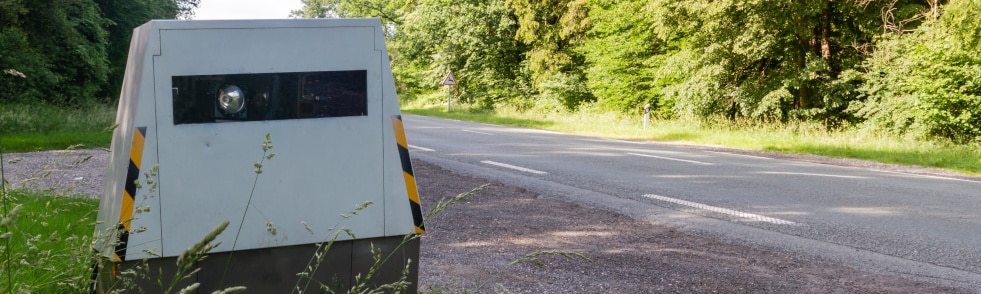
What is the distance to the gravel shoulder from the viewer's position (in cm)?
479

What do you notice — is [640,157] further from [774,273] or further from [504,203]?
[774,273]

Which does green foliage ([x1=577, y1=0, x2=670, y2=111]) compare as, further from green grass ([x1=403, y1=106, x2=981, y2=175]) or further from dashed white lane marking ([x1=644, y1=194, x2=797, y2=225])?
dashed white lane marking ([x1=644, y1=194, x2=797, y2=225])

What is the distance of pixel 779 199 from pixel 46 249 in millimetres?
7041

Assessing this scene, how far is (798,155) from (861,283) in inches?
432

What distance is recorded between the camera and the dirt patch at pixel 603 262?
480cm

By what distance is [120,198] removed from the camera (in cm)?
297

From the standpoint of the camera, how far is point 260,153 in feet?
10.1

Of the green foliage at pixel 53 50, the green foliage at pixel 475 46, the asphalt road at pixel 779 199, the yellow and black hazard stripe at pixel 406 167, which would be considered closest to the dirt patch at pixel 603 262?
the asphalt road at pixel 779 199

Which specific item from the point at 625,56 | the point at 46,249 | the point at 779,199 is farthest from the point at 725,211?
the point at 625,56

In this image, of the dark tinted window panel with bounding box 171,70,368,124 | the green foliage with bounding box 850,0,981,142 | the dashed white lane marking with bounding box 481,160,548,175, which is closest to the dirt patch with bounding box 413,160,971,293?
the dark tinted window panel with bounding box 171,70,368,124

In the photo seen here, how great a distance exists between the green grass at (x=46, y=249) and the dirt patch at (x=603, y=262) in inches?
72.8

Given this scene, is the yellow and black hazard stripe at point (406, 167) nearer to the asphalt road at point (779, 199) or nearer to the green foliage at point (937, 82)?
the asphalt road at point (779, 199)

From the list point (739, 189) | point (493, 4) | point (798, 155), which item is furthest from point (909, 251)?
point (493, 4)

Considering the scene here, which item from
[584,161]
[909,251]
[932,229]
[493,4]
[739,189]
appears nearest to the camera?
[909,251]
